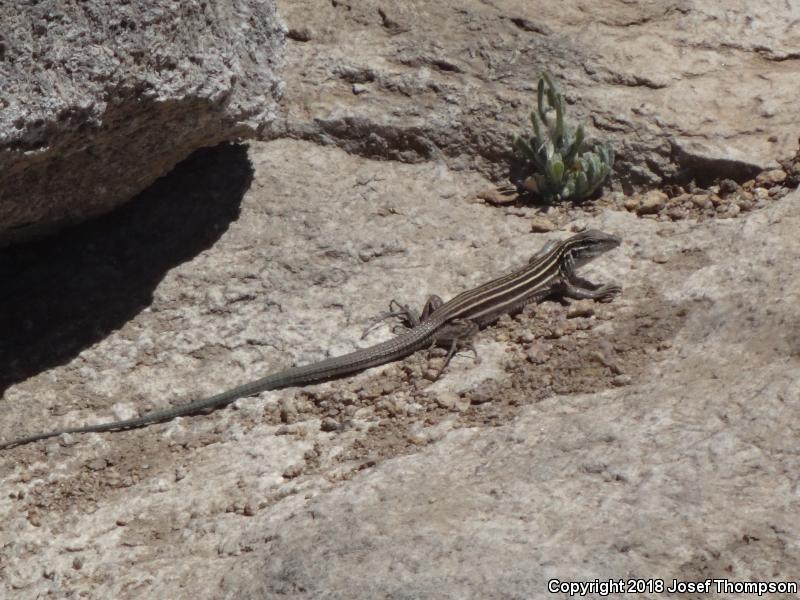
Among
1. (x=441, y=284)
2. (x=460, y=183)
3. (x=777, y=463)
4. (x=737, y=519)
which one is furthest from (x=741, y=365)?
(x=460, y=183)

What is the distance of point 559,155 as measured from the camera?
20.1 ft

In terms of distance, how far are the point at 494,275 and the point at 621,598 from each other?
2604 mm

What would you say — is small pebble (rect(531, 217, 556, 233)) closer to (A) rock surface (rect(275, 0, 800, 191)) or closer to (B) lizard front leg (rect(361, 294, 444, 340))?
(A) rock surface (rect(275, 0, 800, 191))

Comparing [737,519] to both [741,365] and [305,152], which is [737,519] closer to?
[741,365]

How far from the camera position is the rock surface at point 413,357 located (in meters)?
3.83

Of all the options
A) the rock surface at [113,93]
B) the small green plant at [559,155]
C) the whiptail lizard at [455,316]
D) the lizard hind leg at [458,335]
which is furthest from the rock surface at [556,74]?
the lizard hind leg at [458,335]

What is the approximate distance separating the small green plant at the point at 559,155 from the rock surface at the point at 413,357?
0.13 m

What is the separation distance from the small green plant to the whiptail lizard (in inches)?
23.3

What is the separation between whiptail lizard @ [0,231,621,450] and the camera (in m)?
5.14

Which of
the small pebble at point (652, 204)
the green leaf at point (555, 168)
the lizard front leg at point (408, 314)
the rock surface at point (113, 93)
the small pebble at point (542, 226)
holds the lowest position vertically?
the lizard front leg at point (408, 314)

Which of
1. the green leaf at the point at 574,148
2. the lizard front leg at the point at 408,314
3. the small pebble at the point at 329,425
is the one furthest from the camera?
the green leaf at the point at 574,148

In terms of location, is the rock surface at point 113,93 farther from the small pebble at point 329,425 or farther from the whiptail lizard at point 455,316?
the small pebble at point 329,425

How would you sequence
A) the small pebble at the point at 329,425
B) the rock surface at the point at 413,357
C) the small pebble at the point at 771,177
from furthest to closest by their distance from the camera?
1. the small pebble at the point at 771,177
2. the small pebble at the point at 329,425
3. the rock surface at the point at 413,357

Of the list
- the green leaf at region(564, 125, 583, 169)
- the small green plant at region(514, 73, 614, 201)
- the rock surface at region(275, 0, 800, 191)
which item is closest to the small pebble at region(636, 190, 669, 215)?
the rock surface at region(275, 0, 800, 191)
